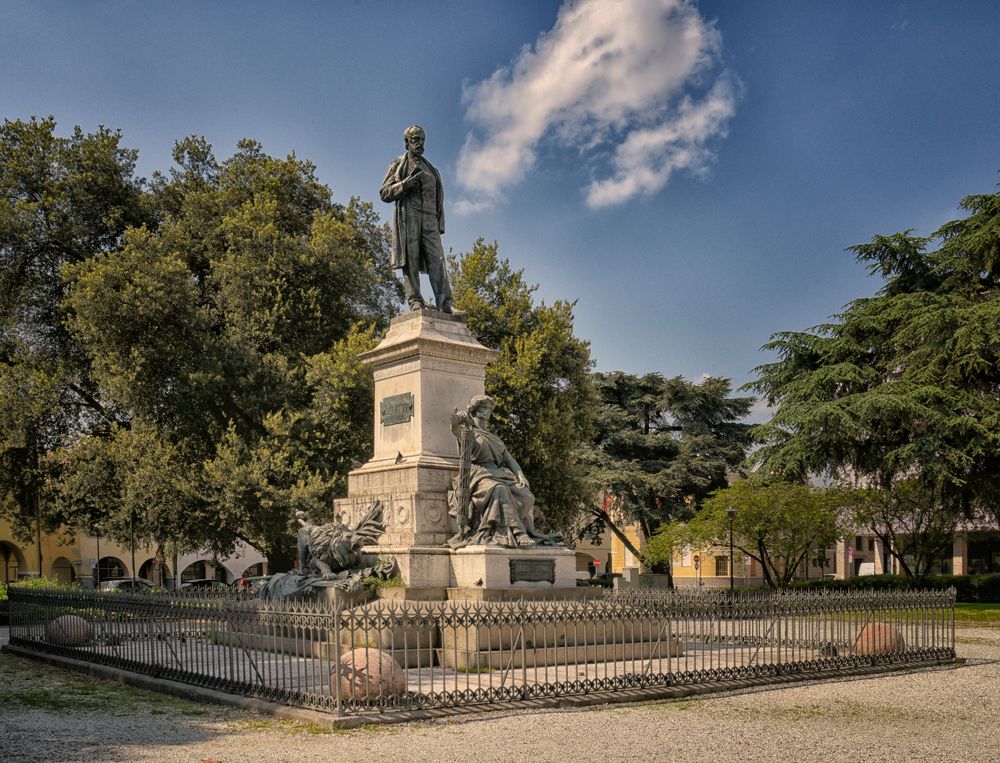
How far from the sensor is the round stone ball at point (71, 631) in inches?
614

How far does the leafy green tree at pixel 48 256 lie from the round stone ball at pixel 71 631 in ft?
48.9

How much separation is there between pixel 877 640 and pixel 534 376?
1639 centimetres

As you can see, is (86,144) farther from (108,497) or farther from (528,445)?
(528,445)

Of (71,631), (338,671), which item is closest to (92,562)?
(71,631)

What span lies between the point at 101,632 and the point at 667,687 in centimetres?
858

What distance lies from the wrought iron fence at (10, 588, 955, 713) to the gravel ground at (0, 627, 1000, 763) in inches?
22.8

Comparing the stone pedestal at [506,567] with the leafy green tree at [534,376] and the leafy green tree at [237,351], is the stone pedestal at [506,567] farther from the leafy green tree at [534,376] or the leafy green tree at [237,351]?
the leafy green tree at [534,376]

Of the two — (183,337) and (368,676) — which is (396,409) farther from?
(183,337)

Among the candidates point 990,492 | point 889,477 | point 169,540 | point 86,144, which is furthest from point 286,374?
point 990,492

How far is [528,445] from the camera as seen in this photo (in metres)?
29.7

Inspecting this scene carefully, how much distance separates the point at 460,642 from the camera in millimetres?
12633

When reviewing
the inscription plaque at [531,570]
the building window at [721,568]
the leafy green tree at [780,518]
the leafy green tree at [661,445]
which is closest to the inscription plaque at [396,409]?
the inscription plaque at [531,570]

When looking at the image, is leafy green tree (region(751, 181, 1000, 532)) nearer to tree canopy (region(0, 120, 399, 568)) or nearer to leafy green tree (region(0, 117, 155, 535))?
tree canopy (region(0, 120, 399, 568))

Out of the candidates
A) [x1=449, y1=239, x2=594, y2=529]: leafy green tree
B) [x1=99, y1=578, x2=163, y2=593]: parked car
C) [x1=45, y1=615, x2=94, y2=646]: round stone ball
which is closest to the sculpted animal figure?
[x1=45, y1=615, x2=94, y2=646]: round stone ball
